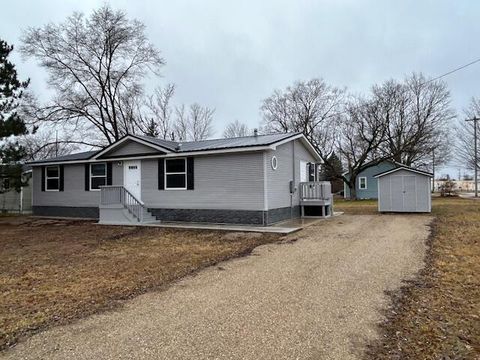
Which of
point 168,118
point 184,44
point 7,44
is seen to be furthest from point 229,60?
point 168,118

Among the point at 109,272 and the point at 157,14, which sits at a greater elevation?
the point at 157,14

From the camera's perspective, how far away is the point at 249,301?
176 inches

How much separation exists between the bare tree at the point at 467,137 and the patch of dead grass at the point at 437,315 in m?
27.4

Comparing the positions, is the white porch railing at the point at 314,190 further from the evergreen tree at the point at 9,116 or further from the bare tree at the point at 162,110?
the bare tree at the point at 162,110

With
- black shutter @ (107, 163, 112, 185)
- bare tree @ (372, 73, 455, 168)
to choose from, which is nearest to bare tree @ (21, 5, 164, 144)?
black shutter @ (107, 163, 112, 185)

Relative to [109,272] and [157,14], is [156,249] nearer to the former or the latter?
[109,272]

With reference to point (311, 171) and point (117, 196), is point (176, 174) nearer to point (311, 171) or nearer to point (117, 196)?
point (117, 196)

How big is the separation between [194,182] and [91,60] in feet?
61.8

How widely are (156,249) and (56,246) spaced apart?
2.87 meters

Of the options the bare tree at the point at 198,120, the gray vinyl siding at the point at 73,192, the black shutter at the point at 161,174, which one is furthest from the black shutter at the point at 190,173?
the bare tree at the point at 198,120

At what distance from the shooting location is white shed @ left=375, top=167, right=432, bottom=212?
16.8m

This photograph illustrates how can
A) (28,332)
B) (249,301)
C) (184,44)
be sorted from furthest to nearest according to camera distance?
(184,44) < (249,301) < (28,332)

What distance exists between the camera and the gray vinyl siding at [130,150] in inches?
576

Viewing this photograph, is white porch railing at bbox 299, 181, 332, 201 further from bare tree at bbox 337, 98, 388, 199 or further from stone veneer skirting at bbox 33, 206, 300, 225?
bare tree at bbox 337, 98, 388, 199
